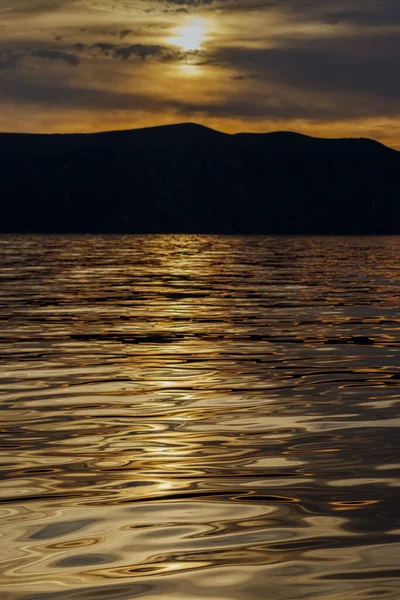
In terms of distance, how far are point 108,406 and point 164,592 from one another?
701 cm

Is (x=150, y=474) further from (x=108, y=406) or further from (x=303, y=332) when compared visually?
(x=303, y=332)

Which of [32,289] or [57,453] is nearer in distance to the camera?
[57,453]

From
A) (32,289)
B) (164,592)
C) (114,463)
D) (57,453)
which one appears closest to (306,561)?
(164,592)

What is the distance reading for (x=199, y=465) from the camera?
966 cm

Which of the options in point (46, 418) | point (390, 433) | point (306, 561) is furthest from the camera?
point (46, 418)

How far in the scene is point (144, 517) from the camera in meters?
7.87

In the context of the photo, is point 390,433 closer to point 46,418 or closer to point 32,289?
point 46,418

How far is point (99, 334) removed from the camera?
22.8 metres

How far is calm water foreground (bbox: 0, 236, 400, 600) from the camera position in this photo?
6570 millimetres

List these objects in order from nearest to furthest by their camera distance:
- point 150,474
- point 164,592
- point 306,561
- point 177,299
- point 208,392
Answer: point 164,592
point 306,561
point 150,474
point 208,392
point 177,299

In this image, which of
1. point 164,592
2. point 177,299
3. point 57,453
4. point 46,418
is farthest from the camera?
point 177,299

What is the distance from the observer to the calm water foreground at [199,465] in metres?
6.57

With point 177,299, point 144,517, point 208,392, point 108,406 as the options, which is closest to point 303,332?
point 208,392

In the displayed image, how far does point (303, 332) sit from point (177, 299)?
1288 centimetres
